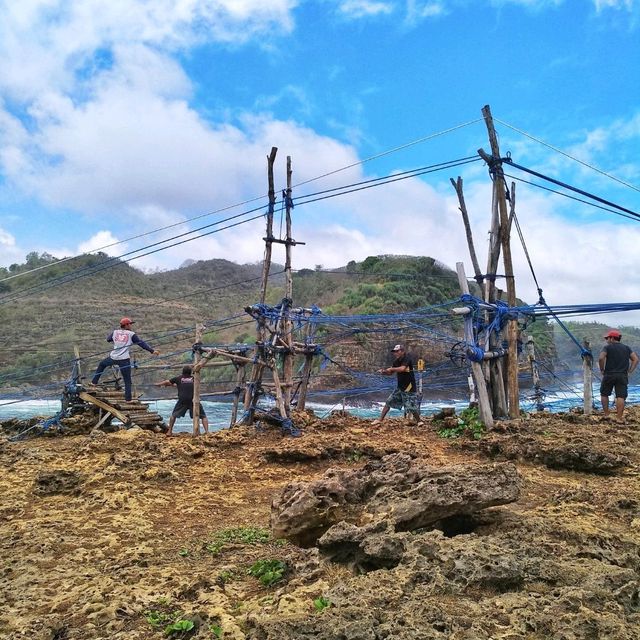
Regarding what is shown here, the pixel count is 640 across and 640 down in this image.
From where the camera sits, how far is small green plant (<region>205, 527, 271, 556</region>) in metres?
4.31

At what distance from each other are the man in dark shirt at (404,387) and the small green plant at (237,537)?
19.5 ft

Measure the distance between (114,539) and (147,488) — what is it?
179cm

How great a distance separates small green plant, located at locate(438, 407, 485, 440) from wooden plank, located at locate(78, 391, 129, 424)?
20.1 ft

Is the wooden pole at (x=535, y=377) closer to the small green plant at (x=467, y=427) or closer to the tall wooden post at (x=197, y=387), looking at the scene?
the small green plant at (x=467, y=427)

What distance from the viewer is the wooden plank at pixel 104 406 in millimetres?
10516

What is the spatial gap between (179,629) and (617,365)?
8880 mm

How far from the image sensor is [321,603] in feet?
9.02

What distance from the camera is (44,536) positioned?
459 centimetres

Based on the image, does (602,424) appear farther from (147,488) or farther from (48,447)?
(48,447)

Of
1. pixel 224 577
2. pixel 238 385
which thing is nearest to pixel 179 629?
pixel 224 577

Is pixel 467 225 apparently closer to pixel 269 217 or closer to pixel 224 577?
pixel 269 217

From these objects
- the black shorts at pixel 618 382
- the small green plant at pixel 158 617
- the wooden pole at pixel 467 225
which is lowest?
the small green plant at pixel 158 617

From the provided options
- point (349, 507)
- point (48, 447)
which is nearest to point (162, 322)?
point (48, 447)

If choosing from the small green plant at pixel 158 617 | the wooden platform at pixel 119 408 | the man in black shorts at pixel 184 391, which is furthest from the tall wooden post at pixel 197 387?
the small green plant at pixel 158 617
